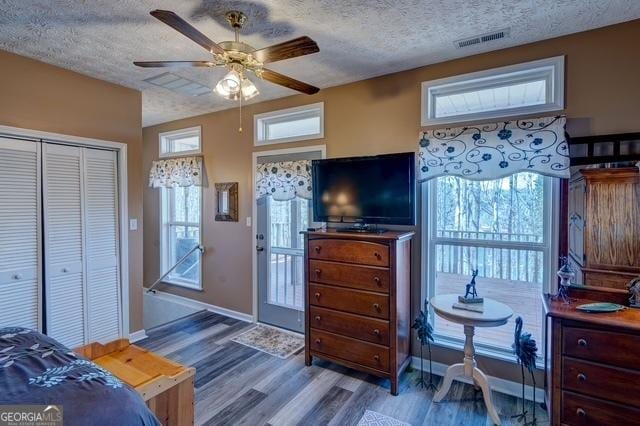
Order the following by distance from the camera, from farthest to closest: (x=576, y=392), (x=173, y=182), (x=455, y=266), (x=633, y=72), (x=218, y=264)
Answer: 1. (x=173, y=182)
2. (x=218, y=264)
3. (x=455, y=266)
4. (x=633, y=72)
5. (x=576, y=392)

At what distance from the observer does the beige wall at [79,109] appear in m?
2.72

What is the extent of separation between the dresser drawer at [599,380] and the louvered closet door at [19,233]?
13.1 ft

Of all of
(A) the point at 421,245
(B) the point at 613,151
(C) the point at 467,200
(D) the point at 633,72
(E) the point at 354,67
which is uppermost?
(E) the point at 354,67

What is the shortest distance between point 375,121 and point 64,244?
10.2ft

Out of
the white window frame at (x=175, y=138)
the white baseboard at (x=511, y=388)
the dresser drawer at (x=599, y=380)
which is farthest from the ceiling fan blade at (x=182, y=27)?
the white baseboard at (x=511, y=388)

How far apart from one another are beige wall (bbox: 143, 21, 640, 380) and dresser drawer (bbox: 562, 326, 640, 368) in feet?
2.78

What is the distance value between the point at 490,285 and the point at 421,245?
2.06 ft

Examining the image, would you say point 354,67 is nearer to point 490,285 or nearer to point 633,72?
point 633,72

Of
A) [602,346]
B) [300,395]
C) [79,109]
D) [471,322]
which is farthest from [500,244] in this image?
[79,109]

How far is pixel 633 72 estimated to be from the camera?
7.16ft

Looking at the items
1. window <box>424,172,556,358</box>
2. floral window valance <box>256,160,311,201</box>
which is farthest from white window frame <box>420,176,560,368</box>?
floral window valance <box>256,160,311,201</box>

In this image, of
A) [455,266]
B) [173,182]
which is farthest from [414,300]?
[173,182]

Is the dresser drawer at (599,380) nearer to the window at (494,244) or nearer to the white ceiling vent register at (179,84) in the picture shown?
the window at (494,244)

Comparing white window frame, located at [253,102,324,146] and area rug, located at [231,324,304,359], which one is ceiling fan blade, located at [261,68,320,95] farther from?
area rug, located at [231,324,304,359]
